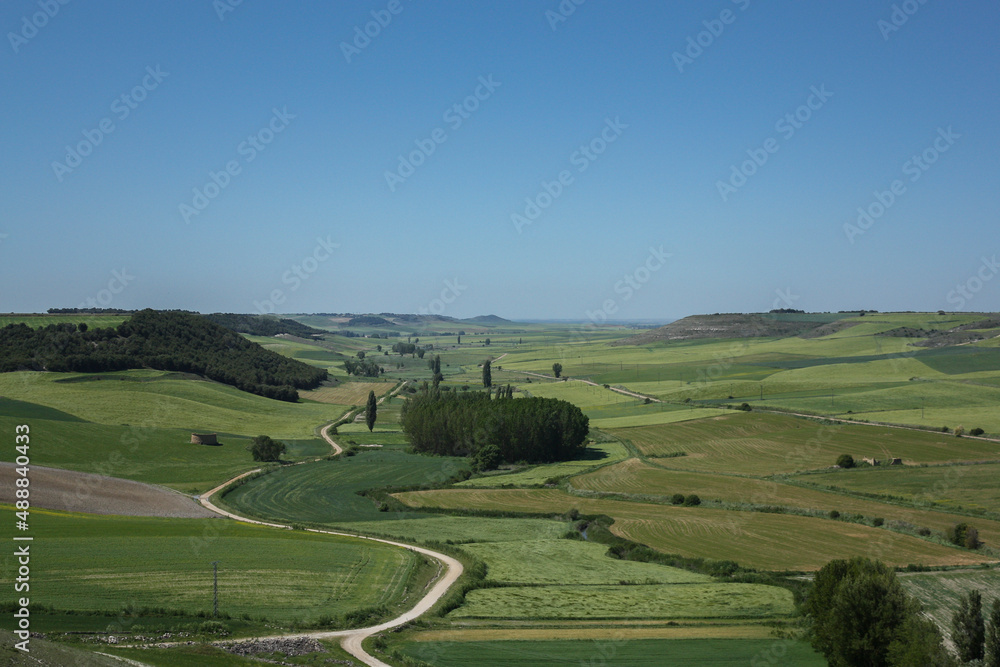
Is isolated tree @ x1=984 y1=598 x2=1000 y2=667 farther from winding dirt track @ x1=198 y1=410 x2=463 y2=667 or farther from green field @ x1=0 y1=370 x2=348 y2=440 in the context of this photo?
green field @ x1=0 y1=370 x2=348 y2=440

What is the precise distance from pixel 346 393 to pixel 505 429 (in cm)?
6040

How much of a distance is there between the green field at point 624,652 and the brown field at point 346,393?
326 feet

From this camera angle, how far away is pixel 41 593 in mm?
30031

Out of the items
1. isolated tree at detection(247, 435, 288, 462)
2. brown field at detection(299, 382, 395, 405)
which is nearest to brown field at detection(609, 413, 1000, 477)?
isolated tree at detection(247, 435, 288, 462)

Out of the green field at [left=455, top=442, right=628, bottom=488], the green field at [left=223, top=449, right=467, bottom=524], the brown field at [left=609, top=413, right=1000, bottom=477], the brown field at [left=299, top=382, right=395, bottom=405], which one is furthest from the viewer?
the brown field at [left=299, top=382, right=395, bottom=405]

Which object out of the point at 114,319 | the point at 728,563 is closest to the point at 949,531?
the point at 728,563

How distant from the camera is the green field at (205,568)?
1222 inches

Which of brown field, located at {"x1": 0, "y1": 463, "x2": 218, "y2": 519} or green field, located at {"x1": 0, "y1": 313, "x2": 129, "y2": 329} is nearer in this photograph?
brown field, located at {"x1": 0, "y1": 463, "x2": 218, "y2": 519}

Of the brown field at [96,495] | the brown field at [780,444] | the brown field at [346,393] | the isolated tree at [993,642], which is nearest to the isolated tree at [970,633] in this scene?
the isolated tree at [993,642]

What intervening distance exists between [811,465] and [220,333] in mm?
108637

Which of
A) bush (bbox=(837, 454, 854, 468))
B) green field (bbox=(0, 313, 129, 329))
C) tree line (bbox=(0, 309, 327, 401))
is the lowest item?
bush (bbox=(837, 454, 854, 468))

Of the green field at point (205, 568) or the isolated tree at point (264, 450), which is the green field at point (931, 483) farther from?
the isolated tree at point (264, 450)

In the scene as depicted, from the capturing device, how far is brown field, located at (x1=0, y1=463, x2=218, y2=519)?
4811cm

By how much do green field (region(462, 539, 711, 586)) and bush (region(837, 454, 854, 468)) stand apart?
1135 inches
